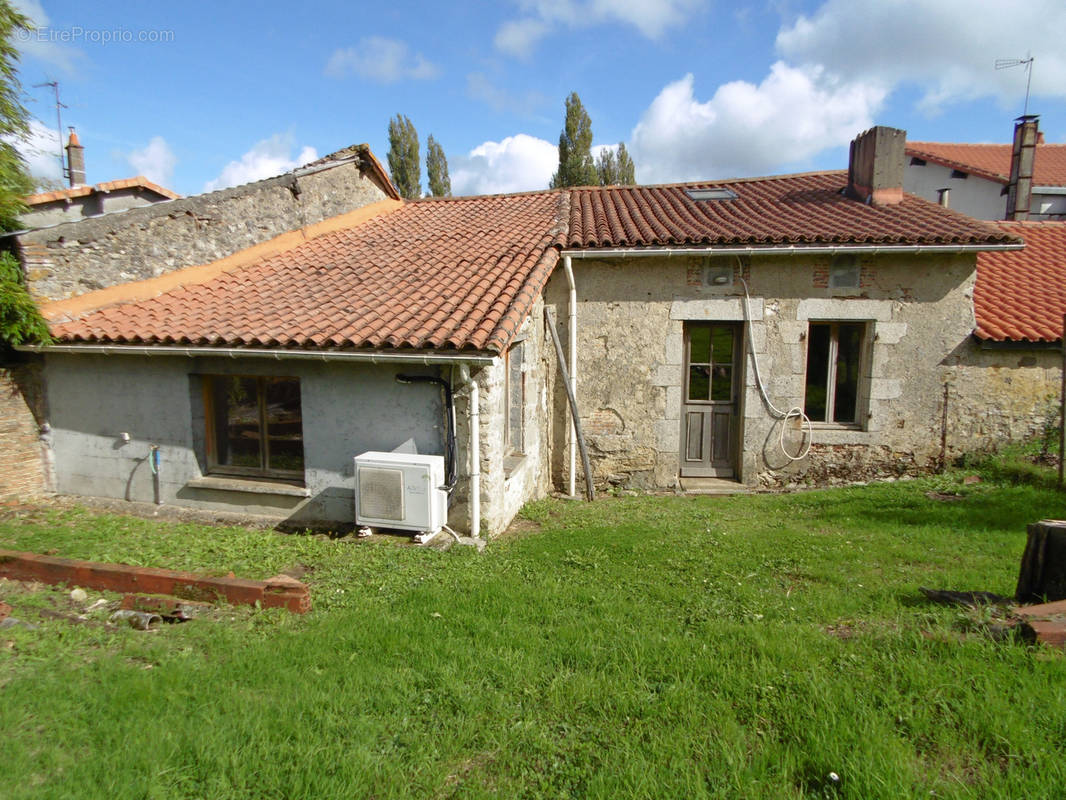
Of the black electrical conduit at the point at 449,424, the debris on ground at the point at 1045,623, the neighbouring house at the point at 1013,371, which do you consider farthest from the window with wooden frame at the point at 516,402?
the neighbouring house at the point at 1013,371

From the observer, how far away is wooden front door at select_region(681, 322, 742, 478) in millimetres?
9211

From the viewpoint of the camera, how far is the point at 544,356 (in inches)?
353

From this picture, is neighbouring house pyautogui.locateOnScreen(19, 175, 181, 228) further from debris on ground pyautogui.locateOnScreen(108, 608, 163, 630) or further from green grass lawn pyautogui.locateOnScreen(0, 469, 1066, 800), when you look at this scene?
debris on ground pyautogui.locateOnScreen(108, 608, 163, 630)

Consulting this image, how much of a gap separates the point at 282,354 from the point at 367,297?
1.58m

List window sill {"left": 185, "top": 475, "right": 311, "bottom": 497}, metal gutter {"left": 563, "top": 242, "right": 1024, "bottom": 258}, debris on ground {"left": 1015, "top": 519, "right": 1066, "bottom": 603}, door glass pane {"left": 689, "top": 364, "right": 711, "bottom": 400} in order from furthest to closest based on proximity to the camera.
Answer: door glass pane {"left": 689, "top": 364, "right": 711, "bottom": 400}
metal gutter {"left": 563, "top": 242, "right": 1024, "bottom": 258}
window sill {"left": 185, "top": 475, "right": 311, "bottom": 497}
debris on ground {"left": 1015, "top": 519, "right": 1066, "bottom": 603}

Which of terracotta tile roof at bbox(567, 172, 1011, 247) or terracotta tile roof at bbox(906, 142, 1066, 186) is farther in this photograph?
terracotta tile roof at bbox(906, 142, 1066, 186)

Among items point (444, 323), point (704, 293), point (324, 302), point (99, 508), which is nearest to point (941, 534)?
point (704, 293)

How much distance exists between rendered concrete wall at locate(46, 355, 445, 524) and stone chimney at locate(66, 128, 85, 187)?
448 inches

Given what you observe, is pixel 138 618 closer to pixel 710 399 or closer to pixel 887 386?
pixel 710 399

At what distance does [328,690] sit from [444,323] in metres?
4.03

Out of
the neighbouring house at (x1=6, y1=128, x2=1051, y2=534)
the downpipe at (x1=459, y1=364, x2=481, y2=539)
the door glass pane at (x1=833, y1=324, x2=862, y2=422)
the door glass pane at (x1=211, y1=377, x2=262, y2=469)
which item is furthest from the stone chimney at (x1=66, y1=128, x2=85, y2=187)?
the door glass pane at (x1=833, y1=324, x2=862, y2=422)

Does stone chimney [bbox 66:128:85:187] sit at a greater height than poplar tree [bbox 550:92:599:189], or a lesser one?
lesser

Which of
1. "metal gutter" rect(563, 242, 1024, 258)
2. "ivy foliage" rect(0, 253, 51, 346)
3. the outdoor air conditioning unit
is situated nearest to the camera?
the outdoor air conditioning unit

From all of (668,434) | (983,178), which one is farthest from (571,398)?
(983,178)
